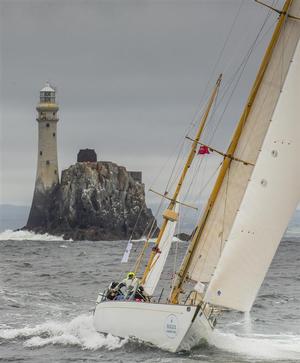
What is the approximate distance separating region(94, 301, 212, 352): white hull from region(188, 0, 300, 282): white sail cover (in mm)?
1009

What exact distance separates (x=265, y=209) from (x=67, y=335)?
6261 millimetres

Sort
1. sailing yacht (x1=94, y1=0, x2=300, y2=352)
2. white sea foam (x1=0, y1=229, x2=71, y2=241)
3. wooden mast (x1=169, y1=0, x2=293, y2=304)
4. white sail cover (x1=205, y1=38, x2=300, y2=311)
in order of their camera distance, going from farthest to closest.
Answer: white sea foam (x1=0, y1=229, x2=71, y2=241) → wooden mast (x1=169, y1=0, x2=293, y2=304) → sailing yacht (x1=94, y1=0, x2=300, y2=352) → white sail cover (x1=205, y1=38, x2=300, y2=311)

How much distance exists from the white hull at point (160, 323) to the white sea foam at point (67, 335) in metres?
0.40

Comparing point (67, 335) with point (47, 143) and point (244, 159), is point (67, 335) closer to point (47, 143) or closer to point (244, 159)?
point (244, 159)

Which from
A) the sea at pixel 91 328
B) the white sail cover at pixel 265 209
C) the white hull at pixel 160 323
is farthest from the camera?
the sea at pixel 91 328

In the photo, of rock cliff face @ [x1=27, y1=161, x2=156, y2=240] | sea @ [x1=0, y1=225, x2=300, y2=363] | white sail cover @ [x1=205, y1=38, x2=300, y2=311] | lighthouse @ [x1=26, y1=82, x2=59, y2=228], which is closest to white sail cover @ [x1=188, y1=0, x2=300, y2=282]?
white sail cover @ [x1=205, y1=38, x2=300, y2=311]

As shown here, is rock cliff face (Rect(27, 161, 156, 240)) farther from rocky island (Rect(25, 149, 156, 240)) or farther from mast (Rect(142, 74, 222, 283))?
mast (Rect(142, 74, 222, 283))

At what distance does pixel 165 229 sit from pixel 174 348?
3951 mm

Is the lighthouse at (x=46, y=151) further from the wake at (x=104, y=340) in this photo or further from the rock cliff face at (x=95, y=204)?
the wake at (x=104, y=340)

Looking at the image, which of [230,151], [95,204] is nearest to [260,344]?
[230,151]

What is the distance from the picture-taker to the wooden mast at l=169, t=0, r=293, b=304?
20438 mm

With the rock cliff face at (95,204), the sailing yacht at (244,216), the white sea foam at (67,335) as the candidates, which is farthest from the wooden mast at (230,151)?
the rock cliff face at (95,204)

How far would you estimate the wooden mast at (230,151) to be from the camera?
20.4 m

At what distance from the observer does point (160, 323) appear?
807 inches
